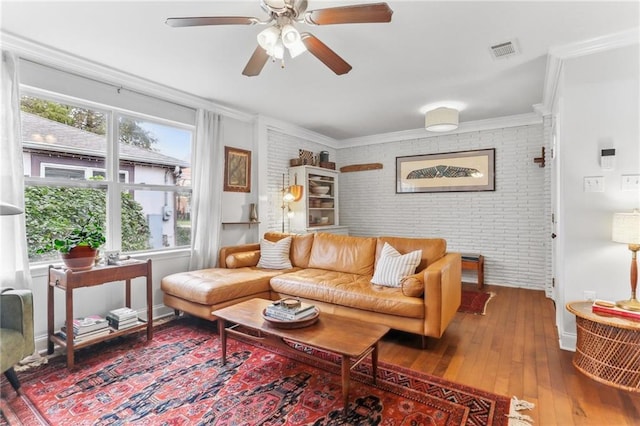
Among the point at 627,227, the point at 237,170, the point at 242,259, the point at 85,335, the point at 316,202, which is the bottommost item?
the point at 85,335

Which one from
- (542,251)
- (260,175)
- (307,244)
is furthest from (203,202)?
(542,251)

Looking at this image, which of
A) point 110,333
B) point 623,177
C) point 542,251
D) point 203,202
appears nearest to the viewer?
point 623,177

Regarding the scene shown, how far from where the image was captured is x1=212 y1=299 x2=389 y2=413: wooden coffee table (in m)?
1.81

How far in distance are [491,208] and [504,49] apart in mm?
2809

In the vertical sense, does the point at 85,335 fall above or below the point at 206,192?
below

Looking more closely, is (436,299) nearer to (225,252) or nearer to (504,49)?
(504,49)

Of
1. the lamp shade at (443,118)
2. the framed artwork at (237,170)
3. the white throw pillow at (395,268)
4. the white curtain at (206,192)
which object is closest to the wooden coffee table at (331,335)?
the white throw pillow at (395,268)

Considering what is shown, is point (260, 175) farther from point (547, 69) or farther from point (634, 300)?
point (634, 300)

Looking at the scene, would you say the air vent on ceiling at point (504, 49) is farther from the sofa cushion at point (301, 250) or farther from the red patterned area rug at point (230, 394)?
the sofa cushion at point (301, 250)

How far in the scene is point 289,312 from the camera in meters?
2.17

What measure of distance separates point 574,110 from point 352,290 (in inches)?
91.9

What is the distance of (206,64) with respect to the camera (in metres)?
2.89

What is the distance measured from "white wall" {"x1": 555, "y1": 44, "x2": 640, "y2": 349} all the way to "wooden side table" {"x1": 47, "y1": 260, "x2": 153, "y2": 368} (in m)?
3.62

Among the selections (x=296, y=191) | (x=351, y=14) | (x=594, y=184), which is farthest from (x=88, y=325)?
(x=594, y=184)
